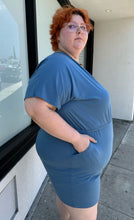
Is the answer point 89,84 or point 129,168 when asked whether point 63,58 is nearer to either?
point 89,84

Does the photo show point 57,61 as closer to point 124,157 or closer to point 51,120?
point 51,120

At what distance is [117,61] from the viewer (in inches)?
181

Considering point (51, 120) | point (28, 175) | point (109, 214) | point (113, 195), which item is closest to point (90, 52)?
point (113, 195)

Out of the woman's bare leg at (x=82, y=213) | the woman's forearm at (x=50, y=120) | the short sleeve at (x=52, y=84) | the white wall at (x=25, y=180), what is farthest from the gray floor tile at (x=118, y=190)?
the short sleeve at (x=52, y=84)

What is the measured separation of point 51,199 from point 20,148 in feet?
3.06

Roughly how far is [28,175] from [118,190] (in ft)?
4.26

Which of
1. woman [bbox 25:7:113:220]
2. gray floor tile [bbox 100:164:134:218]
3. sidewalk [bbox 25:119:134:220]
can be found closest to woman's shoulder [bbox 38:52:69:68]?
woman [bbox 25:7:113:220]

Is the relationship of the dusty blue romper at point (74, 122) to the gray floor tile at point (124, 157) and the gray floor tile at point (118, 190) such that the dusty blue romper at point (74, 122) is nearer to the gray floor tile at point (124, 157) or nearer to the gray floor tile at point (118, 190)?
the gray floor tile at point (118, 190)

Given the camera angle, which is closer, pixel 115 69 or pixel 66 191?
pixel 66 191

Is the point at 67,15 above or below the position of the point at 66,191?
above

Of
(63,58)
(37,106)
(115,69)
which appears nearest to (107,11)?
(115,69)

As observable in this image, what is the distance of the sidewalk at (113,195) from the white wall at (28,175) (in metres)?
0.13

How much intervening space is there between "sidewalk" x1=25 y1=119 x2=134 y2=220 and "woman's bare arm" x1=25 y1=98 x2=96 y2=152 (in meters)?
1.42

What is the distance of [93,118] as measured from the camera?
103 cm
